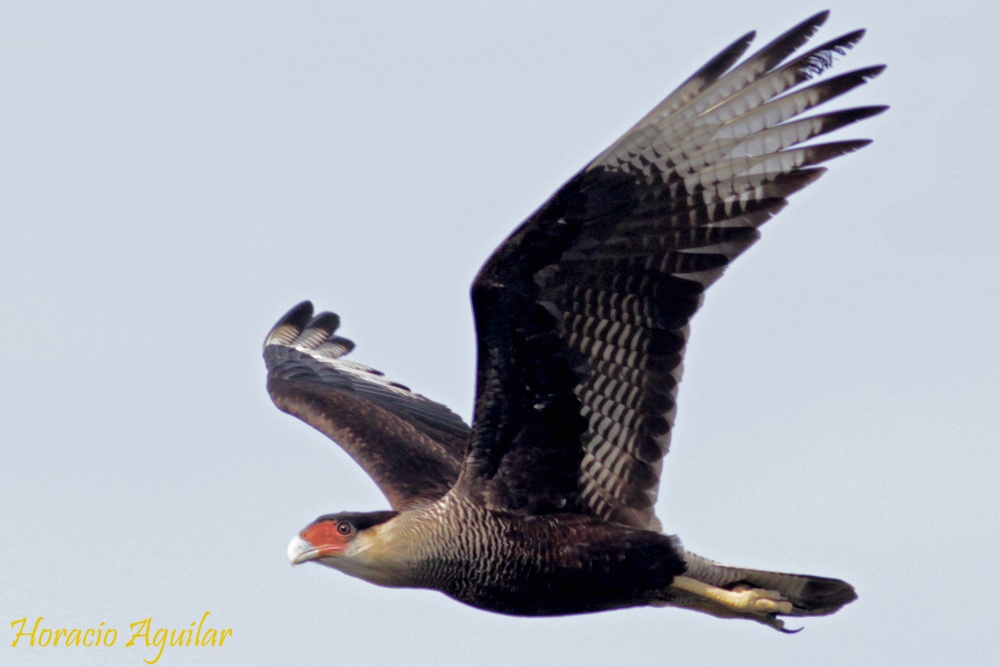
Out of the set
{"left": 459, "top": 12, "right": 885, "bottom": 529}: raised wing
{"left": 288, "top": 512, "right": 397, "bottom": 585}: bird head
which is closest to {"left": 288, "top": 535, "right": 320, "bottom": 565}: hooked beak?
{"left": 288, "top": 512, "right": 397, "bottom": 585}: bird head

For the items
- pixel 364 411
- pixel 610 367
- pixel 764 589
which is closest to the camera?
pixel 610 367

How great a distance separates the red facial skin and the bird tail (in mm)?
1867

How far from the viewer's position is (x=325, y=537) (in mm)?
9062

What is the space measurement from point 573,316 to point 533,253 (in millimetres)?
505

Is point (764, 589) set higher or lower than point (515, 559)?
higher

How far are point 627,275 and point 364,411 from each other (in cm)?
304

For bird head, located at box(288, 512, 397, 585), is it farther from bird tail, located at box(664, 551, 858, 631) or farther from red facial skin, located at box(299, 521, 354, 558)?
bird tail, located at box(664, 551, 858, 631)

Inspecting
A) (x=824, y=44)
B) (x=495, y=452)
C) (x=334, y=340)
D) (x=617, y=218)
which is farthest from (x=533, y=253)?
(x=334, y=340)

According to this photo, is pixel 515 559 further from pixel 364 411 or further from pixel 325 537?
pixel 364 411

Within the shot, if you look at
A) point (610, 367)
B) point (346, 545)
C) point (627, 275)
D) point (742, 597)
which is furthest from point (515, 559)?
point (627, 275)

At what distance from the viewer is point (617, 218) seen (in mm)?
9008

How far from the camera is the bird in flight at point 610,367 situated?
887cm

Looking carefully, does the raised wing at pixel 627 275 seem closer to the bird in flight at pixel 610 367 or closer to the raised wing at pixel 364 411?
the bird in flight at pixel 610 367

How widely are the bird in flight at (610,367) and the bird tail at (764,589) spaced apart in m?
0.01
